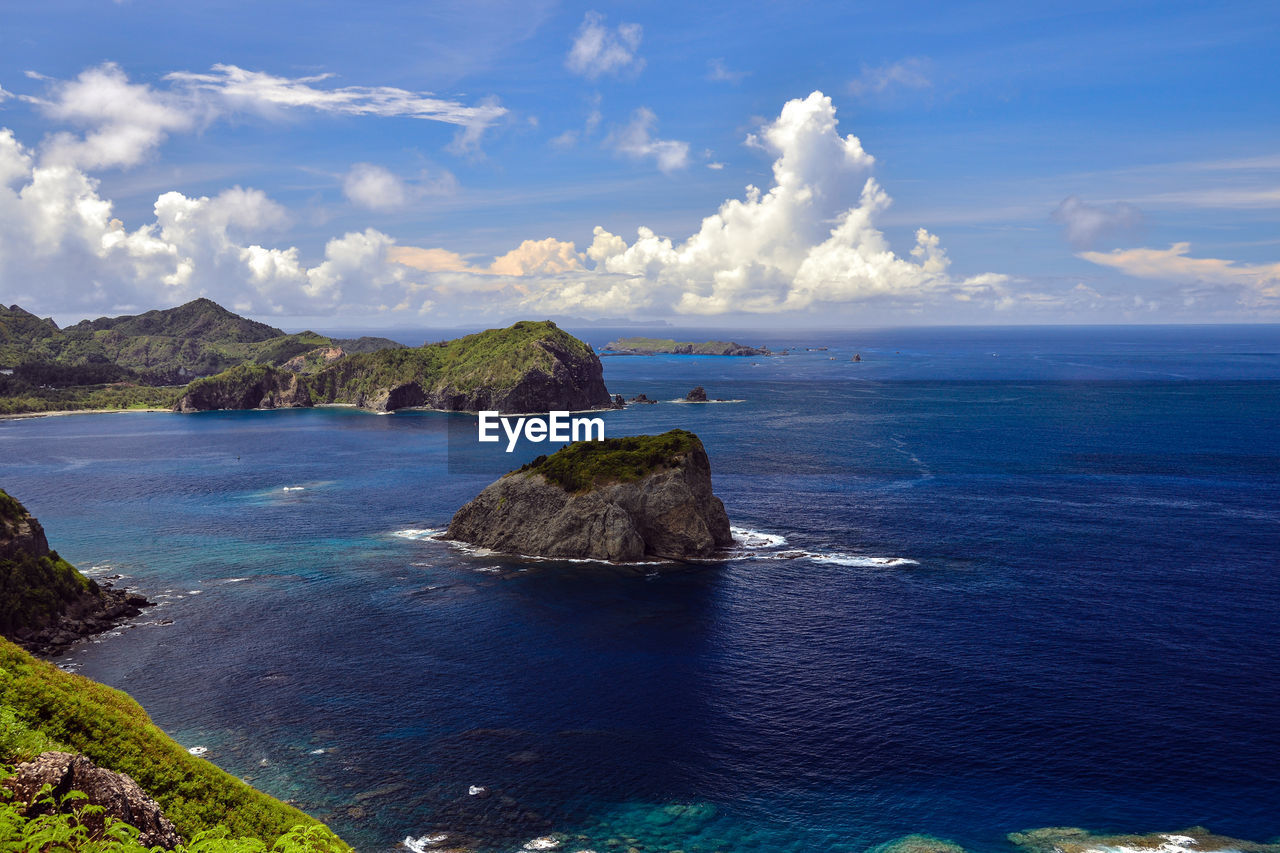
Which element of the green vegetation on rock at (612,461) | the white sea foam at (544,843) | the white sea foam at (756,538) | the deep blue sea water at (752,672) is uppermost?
the green vegetation on rock at (612,461)

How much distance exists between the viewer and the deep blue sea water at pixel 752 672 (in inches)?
2205

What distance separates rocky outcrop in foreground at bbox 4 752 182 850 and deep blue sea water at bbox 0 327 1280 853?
66.1 feet

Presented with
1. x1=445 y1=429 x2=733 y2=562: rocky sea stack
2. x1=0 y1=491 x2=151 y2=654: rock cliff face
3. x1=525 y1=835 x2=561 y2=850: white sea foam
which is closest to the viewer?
x1=525 y1=835 x2=561 y2=850: white sea foam

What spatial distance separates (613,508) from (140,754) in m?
78.3

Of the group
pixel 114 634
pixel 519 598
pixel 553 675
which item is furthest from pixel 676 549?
pixel 114 634

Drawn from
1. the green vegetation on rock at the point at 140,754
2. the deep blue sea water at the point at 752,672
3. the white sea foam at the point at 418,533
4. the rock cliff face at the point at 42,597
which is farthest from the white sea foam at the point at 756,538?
the green vegetation on rock at the point at 140,754

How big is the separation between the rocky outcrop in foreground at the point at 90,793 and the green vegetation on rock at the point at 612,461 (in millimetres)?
85609

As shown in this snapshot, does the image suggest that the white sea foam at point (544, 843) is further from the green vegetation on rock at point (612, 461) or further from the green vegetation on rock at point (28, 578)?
the green vegetation on rock at point (612, 461)

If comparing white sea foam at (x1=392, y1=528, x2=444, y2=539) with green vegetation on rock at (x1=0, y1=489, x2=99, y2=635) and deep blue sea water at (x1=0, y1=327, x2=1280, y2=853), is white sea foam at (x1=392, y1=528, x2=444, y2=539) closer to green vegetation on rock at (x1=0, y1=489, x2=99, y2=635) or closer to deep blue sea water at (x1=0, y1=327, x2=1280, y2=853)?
deep blue sea water at (x1=0, y1=327, x2=1280, y2=853)

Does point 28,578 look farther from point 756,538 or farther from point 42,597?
point 756,538

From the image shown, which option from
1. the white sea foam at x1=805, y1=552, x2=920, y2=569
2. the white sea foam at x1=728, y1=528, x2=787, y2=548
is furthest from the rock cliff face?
the white sea foam at x1=805, y1=552, x2=920, y2=569

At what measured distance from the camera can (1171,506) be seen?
135m

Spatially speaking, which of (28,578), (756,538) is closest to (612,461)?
(756,538)

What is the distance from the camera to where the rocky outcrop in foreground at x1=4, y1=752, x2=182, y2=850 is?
3119cm
